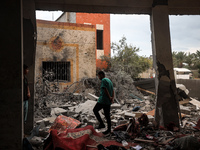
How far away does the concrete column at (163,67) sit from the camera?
5.18m

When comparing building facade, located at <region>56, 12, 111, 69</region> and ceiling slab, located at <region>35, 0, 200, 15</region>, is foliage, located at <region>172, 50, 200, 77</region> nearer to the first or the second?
building facade, located at <region>56, 12, 111, 69</region>

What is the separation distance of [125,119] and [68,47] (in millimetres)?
6984

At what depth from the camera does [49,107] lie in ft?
24.6

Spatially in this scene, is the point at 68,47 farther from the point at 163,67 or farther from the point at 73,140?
the point at 73,140

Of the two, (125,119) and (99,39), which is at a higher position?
(99,39)

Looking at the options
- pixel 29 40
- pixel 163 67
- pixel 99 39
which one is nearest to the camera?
pixel 29 40

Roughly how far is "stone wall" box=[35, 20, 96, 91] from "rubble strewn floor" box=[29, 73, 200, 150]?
4.15ft

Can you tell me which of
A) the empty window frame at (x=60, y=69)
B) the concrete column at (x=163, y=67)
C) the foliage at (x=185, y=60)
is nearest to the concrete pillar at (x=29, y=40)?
the concrete column at (x=163, y=67)

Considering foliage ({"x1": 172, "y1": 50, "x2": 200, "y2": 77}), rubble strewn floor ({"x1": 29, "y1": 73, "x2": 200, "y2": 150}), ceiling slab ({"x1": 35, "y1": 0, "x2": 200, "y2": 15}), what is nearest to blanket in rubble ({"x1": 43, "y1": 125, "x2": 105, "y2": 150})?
rubble strewn floor ({"x1": 29, "y1": 73, "x2": 200, "y2": 150})

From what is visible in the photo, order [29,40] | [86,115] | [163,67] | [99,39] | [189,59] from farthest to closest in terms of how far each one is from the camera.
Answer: [189,59], [99,39], [86,115], [163,67], [29,40]

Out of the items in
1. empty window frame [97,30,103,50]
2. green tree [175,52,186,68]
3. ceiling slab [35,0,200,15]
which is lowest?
ceiling slab [35,0,200,15]
